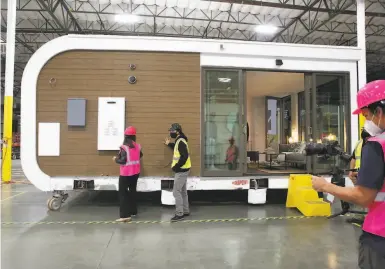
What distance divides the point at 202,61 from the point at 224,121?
1.26m

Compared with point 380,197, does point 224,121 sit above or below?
above

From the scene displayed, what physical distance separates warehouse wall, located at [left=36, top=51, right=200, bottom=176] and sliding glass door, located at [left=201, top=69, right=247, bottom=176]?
24 centimetres

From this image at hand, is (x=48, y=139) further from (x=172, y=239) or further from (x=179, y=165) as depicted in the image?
(x=172, y=239)

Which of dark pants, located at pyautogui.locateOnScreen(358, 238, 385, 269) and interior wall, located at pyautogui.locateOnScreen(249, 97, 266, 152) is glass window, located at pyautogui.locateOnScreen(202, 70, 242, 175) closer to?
dark pants, located at pyautogui.locateOnScreen(358, 238, 385, 269)

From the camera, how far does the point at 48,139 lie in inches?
226

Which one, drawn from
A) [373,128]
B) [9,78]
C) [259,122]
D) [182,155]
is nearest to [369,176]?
[373,128]

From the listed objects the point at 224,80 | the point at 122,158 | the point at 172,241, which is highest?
the point at 224,80

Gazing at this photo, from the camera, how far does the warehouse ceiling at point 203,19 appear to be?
40.5 feet

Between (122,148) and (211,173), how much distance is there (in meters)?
1.83

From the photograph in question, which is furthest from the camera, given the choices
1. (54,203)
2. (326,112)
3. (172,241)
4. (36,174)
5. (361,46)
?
(361,46)

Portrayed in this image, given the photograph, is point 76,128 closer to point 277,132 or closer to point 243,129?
point 243,129

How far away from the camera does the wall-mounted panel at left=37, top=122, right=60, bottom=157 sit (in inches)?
226

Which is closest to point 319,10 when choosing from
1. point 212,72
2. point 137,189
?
point 212,72

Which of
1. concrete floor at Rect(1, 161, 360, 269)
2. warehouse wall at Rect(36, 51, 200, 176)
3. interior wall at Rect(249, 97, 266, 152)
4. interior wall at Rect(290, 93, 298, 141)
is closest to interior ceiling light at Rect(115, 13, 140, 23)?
interior wall at Rect(249, 97, 266, 152)
